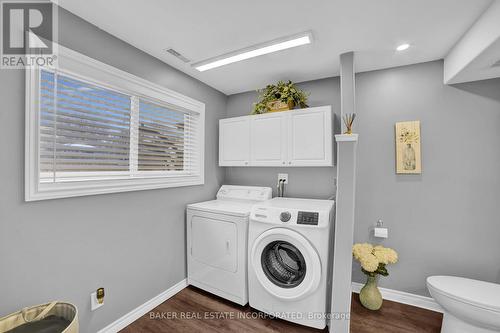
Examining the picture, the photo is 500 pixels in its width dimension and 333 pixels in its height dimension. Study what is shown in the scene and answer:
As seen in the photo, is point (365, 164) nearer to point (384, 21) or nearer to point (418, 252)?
point (418, 252)

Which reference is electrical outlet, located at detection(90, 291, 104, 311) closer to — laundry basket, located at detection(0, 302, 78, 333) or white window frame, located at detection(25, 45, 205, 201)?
laundry basket, located at detection(0, 302, 78, 333)

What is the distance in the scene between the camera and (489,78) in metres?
2.02

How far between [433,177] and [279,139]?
1.58 meters

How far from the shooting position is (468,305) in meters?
1.60

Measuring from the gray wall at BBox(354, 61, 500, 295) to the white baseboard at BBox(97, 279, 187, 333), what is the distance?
A: 2010 millimetres

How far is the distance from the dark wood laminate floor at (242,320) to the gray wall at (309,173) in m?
1.24

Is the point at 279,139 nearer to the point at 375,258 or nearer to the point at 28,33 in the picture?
the point at 375,258

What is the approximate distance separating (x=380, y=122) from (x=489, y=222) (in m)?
1.31

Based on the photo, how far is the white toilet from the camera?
154cm

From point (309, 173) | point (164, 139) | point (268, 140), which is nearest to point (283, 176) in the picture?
point (309, 173)

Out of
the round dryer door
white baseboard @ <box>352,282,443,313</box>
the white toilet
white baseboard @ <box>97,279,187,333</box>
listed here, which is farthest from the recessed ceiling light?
white baseboard @ <box>97,279,187,333</box>

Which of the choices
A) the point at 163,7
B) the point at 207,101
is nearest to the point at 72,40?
the point at 163,7

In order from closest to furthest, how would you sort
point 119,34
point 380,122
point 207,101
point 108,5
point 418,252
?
point 108,5 < point 119,34 < point 418,252 < point 380,122 < point 207,101

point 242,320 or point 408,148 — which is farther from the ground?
point 408,148
